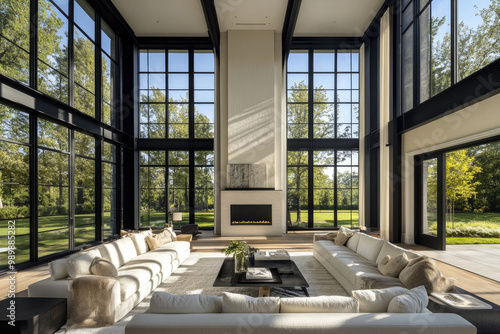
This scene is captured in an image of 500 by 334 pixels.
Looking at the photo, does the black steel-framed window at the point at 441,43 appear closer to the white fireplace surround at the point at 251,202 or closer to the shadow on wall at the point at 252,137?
the shadow on wall at the point at 252,137

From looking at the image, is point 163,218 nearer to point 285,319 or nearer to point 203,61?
point 203,61

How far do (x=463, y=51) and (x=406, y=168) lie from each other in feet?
11.4

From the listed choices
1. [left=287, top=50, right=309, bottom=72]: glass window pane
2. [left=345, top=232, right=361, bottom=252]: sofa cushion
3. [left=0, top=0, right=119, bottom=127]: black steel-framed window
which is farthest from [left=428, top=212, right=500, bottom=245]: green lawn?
[left=0, top=0, right=119, bottom=127]: black steel-framed window

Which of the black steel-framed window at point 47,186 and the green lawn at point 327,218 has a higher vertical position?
the black steel-framed window at point 47,186

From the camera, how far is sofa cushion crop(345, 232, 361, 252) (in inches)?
250

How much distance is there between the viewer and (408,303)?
2676 mm

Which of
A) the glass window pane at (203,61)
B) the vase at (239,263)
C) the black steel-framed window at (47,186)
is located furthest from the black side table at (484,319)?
the glass window pane at (203,61)

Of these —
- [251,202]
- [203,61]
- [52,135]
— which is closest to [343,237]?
[251,202]

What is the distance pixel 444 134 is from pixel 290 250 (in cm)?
469

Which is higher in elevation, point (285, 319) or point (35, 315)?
point (285, 319)

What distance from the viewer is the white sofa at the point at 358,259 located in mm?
4199

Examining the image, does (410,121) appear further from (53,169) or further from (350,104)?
(53,169)

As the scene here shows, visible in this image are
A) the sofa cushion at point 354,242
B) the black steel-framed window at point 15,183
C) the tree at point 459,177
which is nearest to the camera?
the black steel-framed window at point 15,183

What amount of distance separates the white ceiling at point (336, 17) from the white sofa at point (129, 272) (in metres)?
8.45
